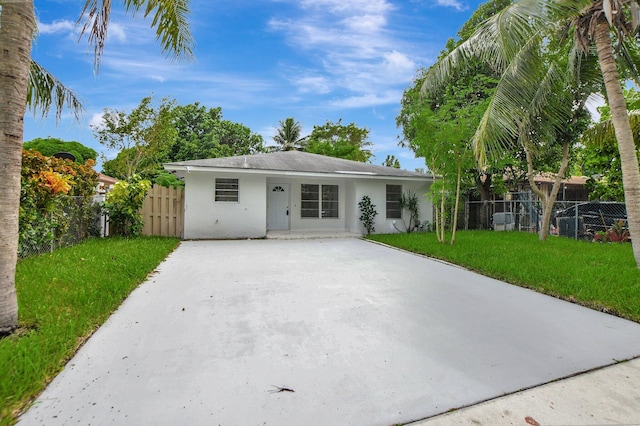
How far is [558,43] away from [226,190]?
10.5m

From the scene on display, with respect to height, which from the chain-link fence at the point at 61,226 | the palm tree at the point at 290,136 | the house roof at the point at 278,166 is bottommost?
the chain-link fence at the point at 61,226

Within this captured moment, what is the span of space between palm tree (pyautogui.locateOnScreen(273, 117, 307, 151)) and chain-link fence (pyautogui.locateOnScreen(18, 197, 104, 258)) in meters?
22.5

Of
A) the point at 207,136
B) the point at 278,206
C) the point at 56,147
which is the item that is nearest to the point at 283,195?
the point at 278,206

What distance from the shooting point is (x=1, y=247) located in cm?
288

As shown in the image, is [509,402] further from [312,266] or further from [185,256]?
[185,256]

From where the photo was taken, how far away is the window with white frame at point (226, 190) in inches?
448

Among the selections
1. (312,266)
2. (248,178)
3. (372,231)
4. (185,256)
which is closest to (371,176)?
(372,231)

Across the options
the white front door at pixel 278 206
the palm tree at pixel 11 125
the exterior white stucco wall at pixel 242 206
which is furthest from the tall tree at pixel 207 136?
the palm tree at pixel 11 125

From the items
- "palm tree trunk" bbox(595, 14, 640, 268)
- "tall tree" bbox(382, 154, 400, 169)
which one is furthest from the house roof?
"tall tree" bbox(382, 154, 400, 169)

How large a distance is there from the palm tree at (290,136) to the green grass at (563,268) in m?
23.3

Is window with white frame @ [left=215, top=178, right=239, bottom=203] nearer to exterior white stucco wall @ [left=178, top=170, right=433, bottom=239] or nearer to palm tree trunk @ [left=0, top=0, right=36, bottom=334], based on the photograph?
exterior white stucco wall @ [left=178, top=170, right=433, bottom=239]

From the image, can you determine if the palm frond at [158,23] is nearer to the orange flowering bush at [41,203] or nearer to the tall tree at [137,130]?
the orange flowering bush at [41,203]

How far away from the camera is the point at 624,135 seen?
5.65 m

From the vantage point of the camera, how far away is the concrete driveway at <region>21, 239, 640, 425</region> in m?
2.06
